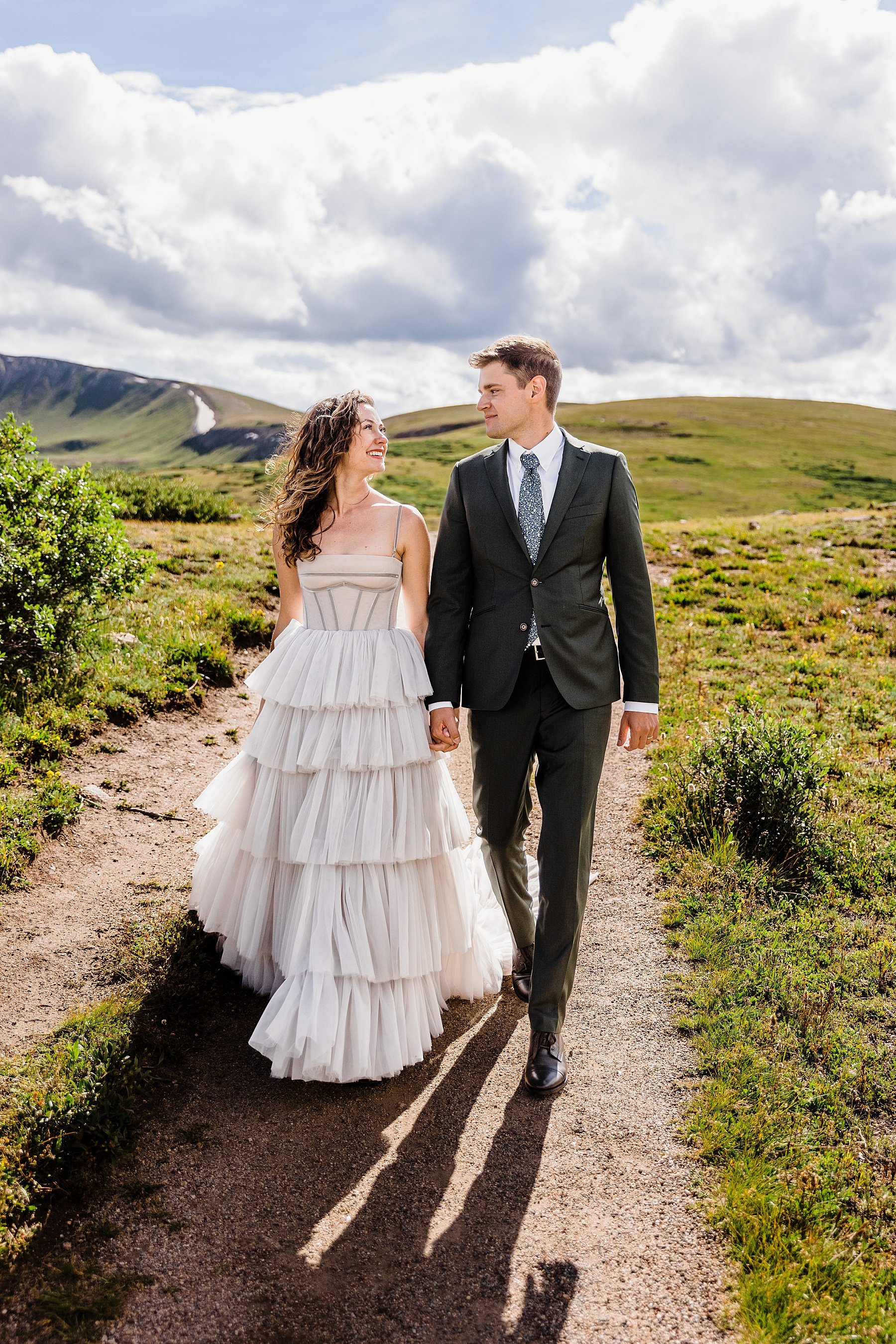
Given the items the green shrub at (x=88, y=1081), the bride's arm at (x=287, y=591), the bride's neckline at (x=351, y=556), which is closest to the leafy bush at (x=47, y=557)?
the bride's arm at (x=287, y=591)

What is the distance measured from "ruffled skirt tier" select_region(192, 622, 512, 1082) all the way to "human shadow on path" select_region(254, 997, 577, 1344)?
53 centimetres

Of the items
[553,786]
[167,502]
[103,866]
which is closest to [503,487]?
[553,786]

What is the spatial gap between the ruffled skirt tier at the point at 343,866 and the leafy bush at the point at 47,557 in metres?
3.97

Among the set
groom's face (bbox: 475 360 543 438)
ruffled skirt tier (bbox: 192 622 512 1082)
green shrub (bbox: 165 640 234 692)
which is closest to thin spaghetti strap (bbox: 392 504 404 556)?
ruffled skirt tier (bbox: 192 622 512 1082)

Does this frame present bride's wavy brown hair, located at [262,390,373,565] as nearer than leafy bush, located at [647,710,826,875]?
Yes

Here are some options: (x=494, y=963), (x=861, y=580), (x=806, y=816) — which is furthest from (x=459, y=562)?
(x=861, y=580)

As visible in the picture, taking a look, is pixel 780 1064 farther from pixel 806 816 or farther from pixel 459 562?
pixel 459 562

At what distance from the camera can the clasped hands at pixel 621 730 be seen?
4.29 metres

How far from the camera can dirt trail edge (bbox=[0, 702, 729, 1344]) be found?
303 centimetres

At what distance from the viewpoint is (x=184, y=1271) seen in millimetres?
3158

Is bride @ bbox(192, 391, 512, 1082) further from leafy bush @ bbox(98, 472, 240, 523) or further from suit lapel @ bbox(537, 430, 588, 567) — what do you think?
leafy bush @ bbox(98, 472, 240, 523)

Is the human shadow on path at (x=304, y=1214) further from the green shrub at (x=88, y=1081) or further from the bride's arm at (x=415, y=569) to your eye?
the bride's arm at (x=415, y=569)

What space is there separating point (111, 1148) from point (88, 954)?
157cm

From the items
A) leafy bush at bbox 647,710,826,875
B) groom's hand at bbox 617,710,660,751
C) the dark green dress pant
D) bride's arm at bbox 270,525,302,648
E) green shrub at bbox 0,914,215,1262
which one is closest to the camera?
green shrub at bbox 0,914,215,1262
